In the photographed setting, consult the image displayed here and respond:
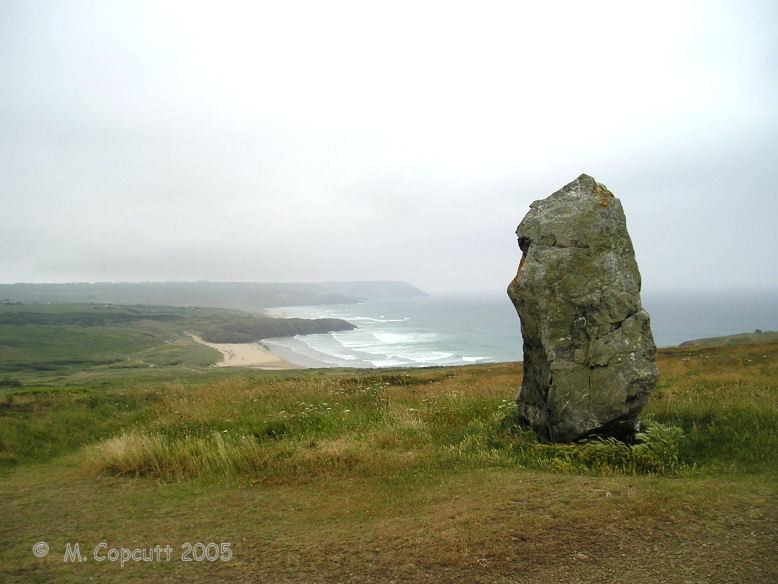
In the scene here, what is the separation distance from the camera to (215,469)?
28.8ft

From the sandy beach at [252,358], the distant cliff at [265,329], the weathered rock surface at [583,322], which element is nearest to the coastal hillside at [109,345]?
the distant cliff at [265,329]

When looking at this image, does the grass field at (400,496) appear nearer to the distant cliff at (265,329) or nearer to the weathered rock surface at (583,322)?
the weathered rock surface at (583,322)

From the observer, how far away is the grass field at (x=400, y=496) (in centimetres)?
490

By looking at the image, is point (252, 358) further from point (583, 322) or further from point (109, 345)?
point (583, 322)

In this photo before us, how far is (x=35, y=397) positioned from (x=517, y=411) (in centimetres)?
1658

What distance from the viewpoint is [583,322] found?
881 centimetres

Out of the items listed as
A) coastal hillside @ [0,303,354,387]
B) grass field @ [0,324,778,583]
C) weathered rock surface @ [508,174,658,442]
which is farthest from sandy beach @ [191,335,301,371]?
weathered rock surface @ [508,174,658,442]

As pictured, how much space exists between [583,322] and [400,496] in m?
4.85

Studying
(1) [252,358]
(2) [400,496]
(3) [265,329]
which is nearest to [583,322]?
(2) [400,496]

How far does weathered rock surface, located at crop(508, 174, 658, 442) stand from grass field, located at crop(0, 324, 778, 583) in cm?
65

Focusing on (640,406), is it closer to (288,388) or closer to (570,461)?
(570,461)

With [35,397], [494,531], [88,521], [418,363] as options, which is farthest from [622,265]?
[418,363]

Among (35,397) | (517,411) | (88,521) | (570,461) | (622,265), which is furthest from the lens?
(35,397)

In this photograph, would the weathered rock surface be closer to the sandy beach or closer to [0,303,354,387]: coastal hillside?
[0,303,354,387]: coastal hillside
